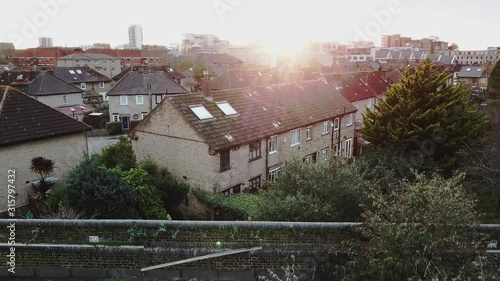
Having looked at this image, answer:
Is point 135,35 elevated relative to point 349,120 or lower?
elevated

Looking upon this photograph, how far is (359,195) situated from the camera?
12703 mm

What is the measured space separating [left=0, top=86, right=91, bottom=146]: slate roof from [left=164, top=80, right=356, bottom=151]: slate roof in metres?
4.90

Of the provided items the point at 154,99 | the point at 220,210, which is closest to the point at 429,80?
the point at 220,210

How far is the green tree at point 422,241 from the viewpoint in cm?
889

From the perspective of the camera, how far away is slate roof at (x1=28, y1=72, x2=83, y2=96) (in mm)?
39750

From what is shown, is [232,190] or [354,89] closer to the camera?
[232,190]

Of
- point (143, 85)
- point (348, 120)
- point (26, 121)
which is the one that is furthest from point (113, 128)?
point (348, 120)

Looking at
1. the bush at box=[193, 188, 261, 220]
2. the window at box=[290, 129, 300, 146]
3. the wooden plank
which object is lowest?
the bush at box=[193, 188, 261, 220]

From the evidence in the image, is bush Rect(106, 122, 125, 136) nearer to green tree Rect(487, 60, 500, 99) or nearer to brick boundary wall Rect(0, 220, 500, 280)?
brick boundary wall Rect(0, 220, 500, 280)

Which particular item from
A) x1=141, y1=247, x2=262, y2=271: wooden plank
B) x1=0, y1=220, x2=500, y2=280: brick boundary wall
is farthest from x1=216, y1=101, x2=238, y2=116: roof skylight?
x1=141, y1=247, x2=262, y2=271: wooden plank

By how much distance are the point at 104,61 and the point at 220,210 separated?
66838 mm

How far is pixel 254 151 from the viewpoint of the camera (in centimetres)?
2114

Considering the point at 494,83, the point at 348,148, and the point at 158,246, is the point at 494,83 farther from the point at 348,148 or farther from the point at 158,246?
the point at 158,246

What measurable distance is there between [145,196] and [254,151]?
6.93m
